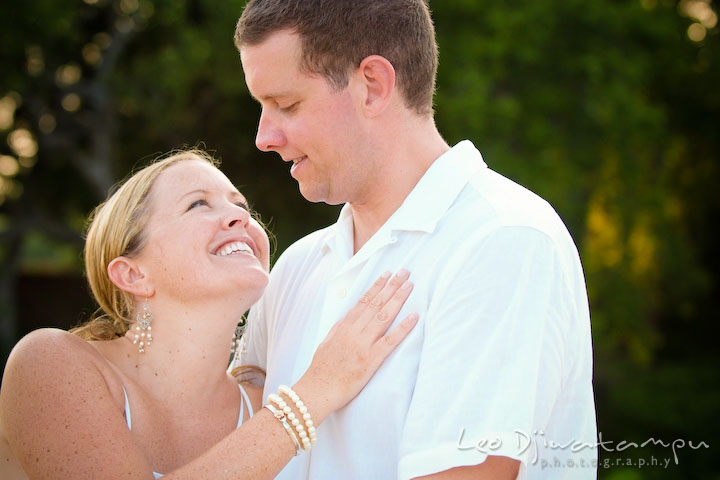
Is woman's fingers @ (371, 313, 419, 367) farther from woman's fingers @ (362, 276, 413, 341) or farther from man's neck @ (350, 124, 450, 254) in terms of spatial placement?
man's neck @ (350, 124, 450, 254)

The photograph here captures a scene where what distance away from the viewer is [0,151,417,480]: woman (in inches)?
87.0

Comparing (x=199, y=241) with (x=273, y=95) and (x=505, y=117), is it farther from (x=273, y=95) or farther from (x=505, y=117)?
(x=505, y=117)

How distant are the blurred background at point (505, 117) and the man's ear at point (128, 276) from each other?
6.51 m

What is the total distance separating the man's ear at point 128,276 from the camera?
2.68 m

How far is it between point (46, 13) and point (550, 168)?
19.4ft

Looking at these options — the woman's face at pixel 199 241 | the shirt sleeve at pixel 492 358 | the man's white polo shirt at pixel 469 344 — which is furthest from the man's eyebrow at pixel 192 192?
the shirt sleeve at pixel 492 358

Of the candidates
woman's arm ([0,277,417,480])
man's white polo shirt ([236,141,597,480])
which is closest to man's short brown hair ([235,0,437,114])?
man's white polo shirt ([236,141,597,480])

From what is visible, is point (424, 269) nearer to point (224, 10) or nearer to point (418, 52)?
point (418, 52)

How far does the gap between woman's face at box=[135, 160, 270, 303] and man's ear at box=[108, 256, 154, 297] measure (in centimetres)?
3

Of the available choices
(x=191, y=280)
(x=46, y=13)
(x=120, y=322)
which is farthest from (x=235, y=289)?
(x=46, y=13)

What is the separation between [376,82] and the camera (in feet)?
7.95

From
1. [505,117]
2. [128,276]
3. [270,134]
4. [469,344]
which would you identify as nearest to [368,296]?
[469,344]

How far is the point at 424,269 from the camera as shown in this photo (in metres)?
2.25

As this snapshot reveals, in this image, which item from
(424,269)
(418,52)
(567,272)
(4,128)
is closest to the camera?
(567,272)
